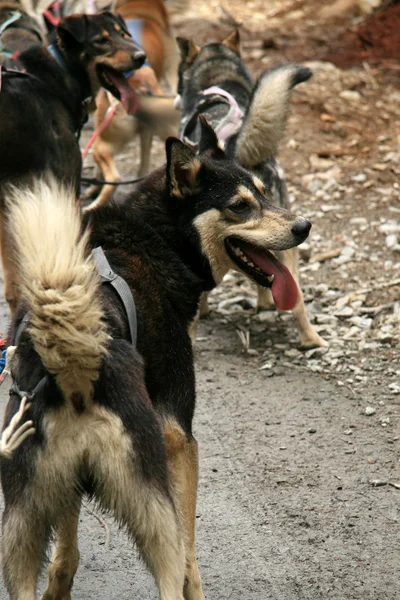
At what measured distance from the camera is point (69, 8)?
8.49 metres

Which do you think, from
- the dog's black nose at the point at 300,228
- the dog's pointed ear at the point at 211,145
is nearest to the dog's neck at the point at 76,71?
the dog's pointed ear at the point at 211,145

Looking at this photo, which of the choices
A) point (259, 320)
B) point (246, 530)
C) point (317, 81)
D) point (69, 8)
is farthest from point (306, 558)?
point (317, 81)

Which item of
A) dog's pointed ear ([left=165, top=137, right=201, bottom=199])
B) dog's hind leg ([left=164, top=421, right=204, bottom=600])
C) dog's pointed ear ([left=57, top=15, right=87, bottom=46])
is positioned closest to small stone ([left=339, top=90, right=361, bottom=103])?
dog's pointed ear ([left=57, top=15, right=87, bottom=46])

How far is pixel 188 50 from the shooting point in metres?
7.11

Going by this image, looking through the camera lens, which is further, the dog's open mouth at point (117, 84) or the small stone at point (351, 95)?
the small stone at point (351, 95)

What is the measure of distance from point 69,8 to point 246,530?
574 centimetres

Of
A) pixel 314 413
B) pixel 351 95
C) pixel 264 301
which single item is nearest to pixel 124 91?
pixel 264 301

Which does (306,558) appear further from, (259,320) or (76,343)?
(259,320)

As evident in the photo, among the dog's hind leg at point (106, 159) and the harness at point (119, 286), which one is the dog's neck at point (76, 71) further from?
the harness at point (119, 286)

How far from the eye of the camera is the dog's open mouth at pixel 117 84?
6.38m

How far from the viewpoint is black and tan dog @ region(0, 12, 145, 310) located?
5.64 m

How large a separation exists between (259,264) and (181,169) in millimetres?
537

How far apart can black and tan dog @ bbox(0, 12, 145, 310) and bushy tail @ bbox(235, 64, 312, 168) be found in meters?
1.09

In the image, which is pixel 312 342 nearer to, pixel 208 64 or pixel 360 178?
pixel 208 64
